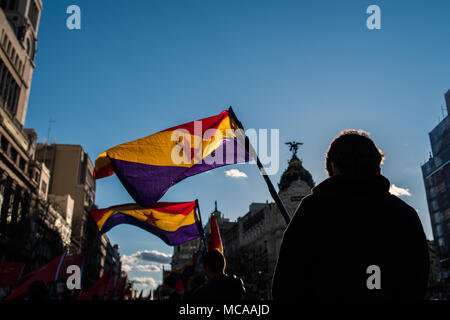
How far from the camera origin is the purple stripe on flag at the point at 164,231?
46.4 ft

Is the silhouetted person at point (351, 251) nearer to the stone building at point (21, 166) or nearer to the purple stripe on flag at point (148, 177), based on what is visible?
the purple stripe on flag at point (148, 177)

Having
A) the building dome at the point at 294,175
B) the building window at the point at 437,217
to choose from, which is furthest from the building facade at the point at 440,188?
the building dome at the point at 294,175

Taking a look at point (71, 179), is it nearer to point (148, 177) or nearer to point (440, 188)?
point (440, 188)

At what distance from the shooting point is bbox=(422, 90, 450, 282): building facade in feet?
205

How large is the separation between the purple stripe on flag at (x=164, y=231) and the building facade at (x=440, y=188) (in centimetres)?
5885

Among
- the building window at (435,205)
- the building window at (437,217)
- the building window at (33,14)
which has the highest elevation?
the building window at (33,14)

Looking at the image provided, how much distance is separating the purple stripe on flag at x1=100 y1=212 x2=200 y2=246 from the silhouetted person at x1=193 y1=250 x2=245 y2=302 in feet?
30.6

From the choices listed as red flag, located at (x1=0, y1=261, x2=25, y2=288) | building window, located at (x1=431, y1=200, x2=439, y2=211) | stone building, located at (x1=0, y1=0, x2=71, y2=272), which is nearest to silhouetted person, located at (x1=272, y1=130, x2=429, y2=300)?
red flag, located at (x1=0, y1=261, x2=25, y2=288)

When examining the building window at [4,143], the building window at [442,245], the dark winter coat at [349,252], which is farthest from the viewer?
the building window at [442,245]

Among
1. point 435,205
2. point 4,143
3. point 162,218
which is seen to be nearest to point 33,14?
point 4,143

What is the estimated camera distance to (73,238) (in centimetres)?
7300

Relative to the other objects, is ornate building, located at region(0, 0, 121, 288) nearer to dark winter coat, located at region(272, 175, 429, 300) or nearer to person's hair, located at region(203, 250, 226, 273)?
person's hair, located at region(203, 250, 226, 273)
